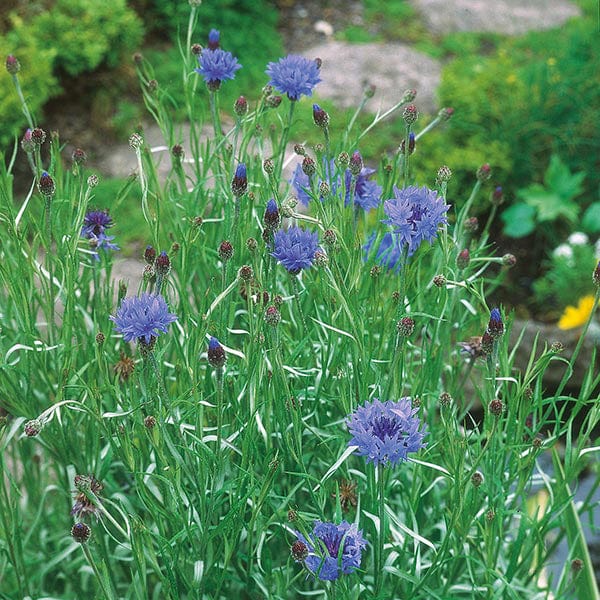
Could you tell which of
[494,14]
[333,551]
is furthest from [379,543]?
[494,14]

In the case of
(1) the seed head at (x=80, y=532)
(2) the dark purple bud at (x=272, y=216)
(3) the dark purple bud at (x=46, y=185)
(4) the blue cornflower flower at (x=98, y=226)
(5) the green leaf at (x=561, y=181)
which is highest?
(3) the dark purple bud at (x=46, y=185)

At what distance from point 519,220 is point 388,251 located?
5.19ft

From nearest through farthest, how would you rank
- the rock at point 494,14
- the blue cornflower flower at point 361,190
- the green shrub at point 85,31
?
the blue cornflower flower at point 361,190 → the green shrub at point 85,31 → the rock at point 494,14

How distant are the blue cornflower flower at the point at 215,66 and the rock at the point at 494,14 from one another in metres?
2.95

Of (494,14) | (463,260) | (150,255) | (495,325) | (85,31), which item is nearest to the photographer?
(495,325)

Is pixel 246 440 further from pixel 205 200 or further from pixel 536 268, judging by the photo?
pixel 536 268

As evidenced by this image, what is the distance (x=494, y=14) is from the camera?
14.4ft

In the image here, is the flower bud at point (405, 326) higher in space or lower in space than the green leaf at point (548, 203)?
higher

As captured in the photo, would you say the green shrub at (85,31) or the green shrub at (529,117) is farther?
the green shrub at (85,31)

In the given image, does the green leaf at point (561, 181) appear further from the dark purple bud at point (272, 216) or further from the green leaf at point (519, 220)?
the dark purple bud at point (272, 216)

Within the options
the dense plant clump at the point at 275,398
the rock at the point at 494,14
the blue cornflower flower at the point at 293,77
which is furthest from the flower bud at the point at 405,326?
the rock at the point at 494,14

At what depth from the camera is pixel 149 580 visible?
167cm

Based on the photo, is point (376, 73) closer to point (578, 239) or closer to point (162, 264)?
point (578, 239)

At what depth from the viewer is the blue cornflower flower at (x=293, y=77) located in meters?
1.53
